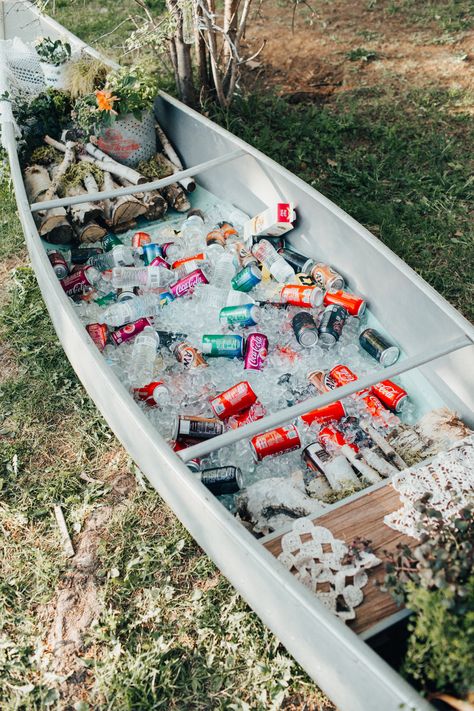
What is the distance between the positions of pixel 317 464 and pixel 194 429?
0.57 metres

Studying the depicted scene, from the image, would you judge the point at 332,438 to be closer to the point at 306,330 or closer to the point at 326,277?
the point at 306,330

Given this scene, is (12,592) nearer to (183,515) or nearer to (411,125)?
→ (183,515)

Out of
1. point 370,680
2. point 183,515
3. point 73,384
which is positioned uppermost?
point 370,680

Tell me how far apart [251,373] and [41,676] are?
1600 mm

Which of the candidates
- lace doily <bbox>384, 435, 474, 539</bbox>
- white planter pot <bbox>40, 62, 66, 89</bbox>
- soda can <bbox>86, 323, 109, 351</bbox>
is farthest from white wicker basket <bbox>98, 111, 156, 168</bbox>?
lace doily <bbox>384, 435, 474, 539</bbox>

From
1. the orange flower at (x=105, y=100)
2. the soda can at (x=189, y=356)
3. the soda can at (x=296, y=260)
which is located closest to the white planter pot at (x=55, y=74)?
the orange flower at (x=105, y=100)

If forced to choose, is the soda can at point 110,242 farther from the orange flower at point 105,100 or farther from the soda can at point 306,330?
the soda can at point 306,330

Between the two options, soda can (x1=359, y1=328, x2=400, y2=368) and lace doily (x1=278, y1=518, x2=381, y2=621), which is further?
soda can (x1=359, y1=328, x2=400, y2=368)

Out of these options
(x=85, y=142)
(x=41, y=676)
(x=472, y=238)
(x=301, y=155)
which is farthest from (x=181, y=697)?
(x=301, y=155)

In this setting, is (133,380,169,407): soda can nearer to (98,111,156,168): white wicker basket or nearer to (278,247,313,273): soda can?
(278,247,313,273): soda can

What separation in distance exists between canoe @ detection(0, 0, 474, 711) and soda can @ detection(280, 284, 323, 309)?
221mm

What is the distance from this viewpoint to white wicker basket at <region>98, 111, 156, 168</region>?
4.30 meters

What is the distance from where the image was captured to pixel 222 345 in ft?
10.5

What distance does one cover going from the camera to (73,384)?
349 cm
